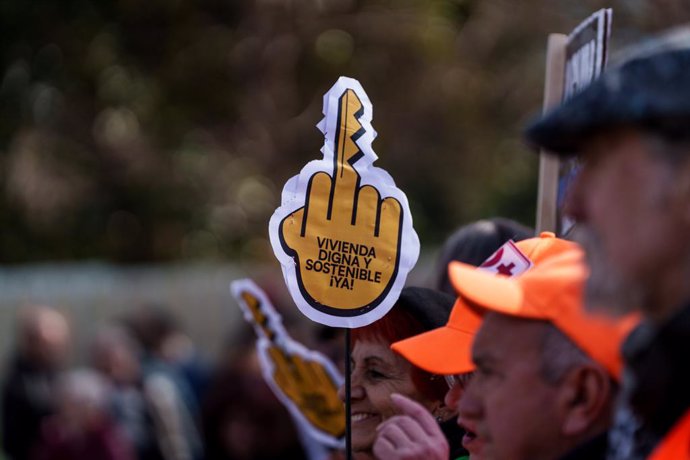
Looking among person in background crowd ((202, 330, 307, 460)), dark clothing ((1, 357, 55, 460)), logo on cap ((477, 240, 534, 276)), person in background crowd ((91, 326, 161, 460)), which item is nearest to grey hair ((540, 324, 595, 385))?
logo on cap ((477, 240, 534, 276))

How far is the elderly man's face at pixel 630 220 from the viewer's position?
164cm

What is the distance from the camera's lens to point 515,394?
2115mm

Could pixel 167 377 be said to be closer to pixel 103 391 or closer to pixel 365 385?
pixel 103 391

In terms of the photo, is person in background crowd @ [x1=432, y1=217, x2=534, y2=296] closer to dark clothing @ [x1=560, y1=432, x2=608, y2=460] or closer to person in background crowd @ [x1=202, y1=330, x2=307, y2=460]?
dark clothing @ [x1=560, y1=432, x2=608, y2=460]

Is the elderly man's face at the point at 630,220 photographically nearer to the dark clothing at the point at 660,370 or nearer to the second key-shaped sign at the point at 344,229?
the dark clothing at the point at 660,370

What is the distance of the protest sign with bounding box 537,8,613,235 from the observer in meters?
3.76

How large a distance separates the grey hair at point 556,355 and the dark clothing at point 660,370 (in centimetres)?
29

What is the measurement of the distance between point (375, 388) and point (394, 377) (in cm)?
5

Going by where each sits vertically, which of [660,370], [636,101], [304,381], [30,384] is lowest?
[30,384]

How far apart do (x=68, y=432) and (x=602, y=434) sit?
22.5 feet

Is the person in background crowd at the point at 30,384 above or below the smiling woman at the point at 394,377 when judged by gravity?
below

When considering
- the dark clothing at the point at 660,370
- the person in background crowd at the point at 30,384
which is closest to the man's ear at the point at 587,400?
the dark clothing at the point at 660,370

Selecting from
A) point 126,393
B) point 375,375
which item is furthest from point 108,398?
point 375,375

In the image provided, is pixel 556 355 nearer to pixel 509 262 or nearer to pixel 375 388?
pixel 509 262
